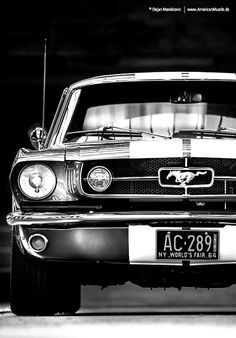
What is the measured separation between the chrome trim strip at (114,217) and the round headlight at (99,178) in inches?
6.6

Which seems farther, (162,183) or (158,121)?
(158,121)

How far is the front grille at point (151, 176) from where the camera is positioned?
5.28 meters

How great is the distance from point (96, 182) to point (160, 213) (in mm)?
411

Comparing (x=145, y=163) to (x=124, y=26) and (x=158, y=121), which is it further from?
(x=124, y=26)

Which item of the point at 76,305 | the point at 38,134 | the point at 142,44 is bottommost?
the point at 76,305

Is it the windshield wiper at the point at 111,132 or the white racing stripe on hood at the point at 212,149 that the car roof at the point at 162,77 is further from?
the white racing stripe on hood at the point at 212,149

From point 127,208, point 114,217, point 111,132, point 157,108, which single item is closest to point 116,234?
point 114,217

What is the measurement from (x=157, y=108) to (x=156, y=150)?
1.08 metres

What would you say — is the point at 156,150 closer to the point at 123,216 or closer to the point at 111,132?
the point at 123,216

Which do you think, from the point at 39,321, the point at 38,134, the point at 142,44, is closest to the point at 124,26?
the point at 142,44

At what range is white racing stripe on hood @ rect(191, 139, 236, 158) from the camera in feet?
17.3

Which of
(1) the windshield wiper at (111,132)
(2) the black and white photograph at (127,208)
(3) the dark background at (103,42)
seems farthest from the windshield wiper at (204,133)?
(3) the dark background at (103,42)

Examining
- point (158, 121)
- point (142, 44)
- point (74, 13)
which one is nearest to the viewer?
point (158, 121)

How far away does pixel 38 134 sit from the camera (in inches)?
260
